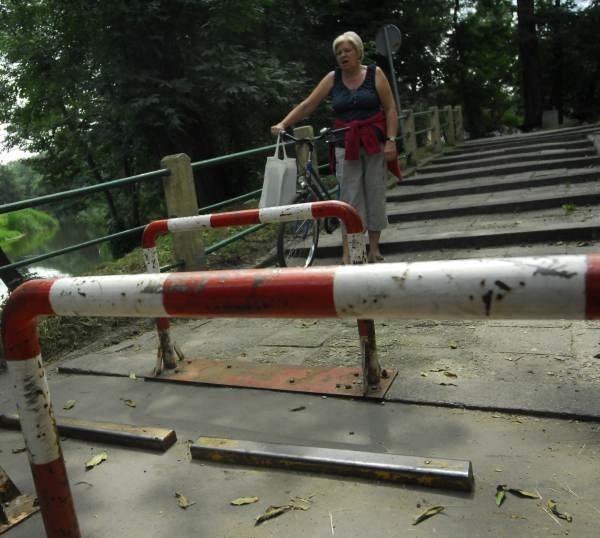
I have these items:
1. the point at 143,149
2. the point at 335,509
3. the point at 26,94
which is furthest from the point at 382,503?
the point at 26,94

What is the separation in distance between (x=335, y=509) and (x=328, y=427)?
1.98 feet

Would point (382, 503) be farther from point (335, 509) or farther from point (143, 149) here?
point (143, 149)

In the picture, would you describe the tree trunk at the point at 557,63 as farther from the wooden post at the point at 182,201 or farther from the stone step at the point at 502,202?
the wooden post at the point at 182,201

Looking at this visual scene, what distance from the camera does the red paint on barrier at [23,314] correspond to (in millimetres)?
1579

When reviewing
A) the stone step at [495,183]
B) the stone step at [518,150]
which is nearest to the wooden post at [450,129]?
the stone step at [518,150]

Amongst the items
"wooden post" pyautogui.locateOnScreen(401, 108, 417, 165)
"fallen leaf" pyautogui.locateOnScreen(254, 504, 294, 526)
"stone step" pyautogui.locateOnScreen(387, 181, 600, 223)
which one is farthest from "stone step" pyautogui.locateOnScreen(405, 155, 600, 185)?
"fallen leaf" pyautogui.locateOnScreen(254, 504, 294, 526)

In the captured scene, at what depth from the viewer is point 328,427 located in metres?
2.61

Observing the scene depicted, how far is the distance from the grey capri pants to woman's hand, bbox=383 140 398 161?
47 mm

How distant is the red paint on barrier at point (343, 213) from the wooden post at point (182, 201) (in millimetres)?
2447

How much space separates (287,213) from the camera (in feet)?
10.2

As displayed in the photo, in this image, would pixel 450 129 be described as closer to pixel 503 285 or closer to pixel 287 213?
pixel 287 213

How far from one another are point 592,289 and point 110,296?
1.15 metres

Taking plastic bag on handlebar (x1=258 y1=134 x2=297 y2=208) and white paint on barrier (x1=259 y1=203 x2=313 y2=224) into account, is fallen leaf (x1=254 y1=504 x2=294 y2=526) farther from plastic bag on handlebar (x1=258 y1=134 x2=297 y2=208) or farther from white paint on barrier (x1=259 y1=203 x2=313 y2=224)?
plastic bag on handlebar (x1=258 y1=134 x2=297 y2=208)

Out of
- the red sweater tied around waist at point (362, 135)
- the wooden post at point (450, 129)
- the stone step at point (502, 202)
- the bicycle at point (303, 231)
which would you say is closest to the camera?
the red sweater tied around waist at point (362, 135)
